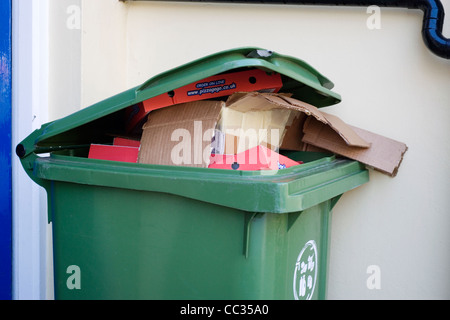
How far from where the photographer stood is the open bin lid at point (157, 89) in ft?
5.58

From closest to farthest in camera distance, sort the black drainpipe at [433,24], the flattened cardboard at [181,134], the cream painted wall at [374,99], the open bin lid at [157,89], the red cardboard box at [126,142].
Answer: the open bin lid at [157,89] → the flattened cardboard at [181,134] → the red cardboard box at [126,142] → the black drainpipe at [433,24] → the cream painted wall at [374,99]

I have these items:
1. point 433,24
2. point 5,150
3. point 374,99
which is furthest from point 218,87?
point 5,150

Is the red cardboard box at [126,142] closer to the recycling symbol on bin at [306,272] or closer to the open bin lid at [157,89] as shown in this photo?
the open bin lid at [157,89]

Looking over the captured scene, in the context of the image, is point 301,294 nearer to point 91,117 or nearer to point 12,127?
point 91,117

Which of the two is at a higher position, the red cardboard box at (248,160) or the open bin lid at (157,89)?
the open bin lid at (157,89)

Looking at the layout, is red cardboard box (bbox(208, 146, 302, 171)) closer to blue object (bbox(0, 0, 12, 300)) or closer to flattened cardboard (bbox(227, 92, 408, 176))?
flattened cardboard (bbox(227, 92, 408, 176))

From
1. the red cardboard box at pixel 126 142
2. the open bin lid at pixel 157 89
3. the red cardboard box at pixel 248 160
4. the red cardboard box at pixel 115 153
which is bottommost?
the red cardboard box at pixel 248 160

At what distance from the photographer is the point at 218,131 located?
1912 mm

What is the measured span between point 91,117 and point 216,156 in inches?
20.4

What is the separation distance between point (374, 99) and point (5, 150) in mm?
2077

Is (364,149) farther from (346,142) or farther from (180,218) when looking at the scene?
(180,218)

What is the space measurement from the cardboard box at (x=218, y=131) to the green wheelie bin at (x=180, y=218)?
14cm

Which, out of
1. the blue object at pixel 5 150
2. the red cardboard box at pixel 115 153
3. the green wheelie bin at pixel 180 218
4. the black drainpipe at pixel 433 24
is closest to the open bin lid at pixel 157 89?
the green wheelie bin at pixel 180 218
